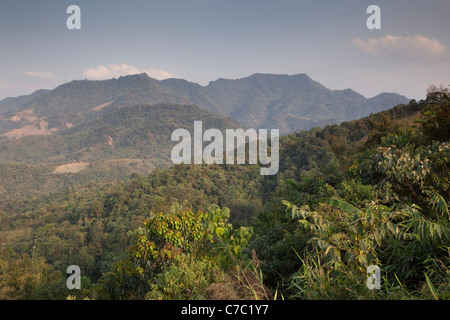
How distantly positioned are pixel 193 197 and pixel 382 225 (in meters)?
42.0

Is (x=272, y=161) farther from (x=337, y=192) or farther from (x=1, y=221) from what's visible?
(x=1, y=221)

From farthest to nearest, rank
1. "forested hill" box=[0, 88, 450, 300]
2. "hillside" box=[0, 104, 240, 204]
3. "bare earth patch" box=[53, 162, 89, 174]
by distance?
"bare earth patch" box=[53, 162, 89, 174]
"hillside" box=[0, 104, 240, 204]
"forested hill" box=[0, 88, 450, 300]

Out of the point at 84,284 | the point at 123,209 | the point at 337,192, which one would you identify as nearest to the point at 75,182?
the point at 123,209

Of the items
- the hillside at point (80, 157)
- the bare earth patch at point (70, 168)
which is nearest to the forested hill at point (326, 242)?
the hillside at point (80, 157)

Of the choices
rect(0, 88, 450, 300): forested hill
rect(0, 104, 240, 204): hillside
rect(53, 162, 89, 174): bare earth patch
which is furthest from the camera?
rect(53, 162, 89, 174): bare earth patch

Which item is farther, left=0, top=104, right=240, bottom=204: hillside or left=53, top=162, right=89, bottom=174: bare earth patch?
left=53, top=162, right=89, bottom=174: bare earth patch

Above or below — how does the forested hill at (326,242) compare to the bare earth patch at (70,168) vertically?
above

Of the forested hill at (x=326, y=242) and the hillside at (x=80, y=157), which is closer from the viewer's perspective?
the forested hill at (x=326, y=242)

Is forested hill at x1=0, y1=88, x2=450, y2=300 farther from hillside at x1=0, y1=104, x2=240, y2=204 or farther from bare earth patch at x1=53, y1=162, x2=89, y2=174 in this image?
bare earth patch at x1=53, y1=162, x2=89, y2=174

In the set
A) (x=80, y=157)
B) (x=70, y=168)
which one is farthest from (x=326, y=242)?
(x=80, y=157)

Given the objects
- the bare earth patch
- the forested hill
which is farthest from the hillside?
the forested hill

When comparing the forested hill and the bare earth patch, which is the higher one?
the forested hill

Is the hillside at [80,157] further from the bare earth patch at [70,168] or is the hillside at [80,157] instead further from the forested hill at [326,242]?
the forested hill at [326,242]

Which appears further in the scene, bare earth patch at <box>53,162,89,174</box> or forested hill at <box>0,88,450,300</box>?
bare earth patch at <box>53,162,89,174</box>
